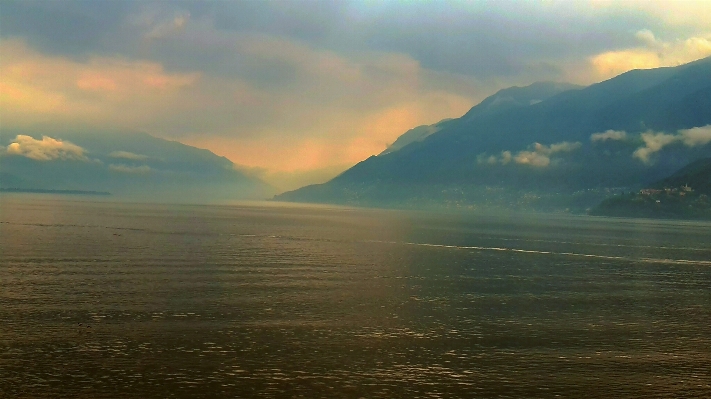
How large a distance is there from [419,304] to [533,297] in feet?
54.6

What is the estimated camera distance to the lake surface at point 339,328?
40.5 meters

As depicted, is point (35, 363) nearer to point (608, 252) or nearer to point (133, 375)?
point (133, 375)

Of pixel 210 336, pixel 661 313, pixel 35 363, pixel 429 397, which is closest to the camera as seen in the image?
pixel 429 397

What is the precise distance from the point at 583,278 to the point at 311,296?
4968 cm

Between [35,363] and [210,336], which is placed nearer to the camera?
[35,363]

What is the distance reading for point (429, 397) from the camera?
38.6m

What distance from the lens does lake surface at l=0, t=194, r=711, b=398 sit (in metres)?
40.5

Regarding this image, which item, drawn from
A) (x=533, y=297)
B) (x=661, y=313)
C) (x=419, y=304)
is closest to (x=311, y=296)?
(x=419, y=304)

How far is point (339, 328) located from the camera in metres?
55.3

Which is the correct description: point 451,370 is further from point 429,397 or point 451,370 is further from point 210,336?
point 210,336

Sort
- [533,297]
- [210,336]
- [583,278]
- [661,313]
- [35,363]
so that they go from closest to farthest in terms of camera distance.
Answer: [35,363] → [210,336] → [661,313] → [533,297] → [583,278]

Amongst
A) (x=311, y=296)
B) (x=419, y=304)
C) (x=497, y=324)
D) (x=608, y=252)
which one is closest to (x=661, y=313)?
(x=497, y=324)

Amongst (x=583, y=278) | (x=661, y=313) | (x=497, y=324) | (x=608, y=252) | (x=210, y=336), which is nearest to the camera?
(x=210, y=336)

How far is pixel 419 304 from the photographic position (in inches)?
2704
